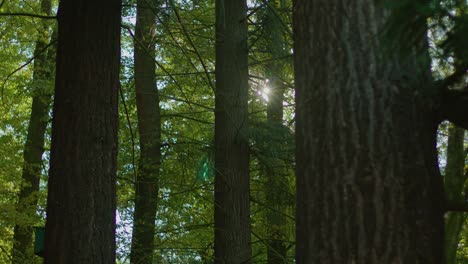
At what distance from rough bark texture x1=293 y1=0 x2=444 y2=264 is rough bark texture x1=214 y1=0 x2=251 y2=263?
4.92m

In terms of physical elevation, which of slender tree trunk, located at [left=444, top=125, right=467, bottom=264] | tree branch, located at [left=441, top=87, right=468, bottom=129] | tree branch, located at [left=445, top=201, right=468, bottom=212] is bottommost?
tree branch, located at [left=445, top=201, right=468, bottom=212]

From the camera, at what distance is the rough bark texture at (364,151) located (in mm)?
2586

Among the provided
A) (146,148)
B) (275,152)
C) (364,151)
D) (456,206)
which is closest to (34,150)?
(146,148)

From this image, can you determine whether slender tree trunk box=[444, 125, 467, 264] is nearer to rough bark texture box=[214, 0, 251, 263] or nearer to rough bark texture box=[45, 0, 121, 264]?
rough bark texture box=[214, 0, 251, 263]

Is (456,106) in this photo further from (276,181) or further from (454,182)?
(276,181)

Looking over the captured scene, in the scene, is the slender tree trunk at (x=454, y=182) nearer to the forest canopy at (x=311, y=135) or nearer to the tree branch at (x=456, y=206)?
the forest canopy at (x=311, y=135)

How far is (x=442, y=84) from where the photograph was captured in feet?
8.55

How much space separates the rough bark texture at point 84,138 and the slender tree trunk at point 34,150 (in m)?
5.87

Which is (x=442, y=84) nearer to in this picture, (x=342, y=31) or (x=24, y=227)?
(x=342, y=31)

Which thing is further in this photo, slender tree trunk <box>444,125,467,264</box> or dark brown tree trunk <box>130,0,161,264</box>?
dark brown tree trunk <box>130,0,161,264</box>

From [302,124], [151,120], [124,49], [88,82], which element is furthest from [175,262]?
[124,49]

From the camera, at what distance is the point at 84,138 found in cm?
478

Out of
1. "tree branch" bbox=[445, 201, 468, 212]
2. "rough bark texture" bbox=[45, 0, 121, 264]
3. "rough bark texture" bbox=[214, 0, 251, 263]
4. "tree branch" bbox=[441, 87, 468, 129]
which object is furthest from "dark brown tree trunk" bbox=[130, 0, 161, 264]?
"tree branch" bbox=[441, 87, 468, 129]

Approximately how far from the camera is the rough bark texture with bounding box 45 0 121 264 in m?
4.71
